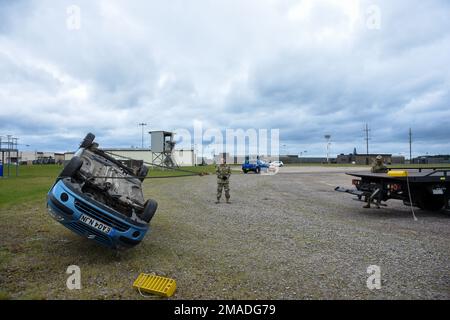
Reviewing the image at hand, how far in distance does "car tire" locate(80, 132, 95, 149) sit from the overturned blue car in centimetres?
17

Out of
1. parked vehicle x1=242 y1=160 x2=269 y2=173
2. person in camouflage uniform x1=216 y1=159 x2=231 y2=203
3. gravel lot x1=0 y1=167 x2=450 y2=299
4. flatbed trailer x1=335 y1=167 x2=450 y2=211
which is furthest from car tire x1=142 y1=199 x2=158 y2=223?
parked vehicle x1=242 y1=160 x2=269 y2=173

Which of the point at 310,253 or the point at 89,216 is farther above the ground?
the point at 89,216

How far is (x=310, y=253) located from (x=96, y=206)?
11.3 feet

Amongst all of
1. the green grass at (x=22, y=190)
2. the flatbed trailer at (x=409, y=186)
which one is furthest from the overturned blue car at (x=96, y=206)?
the green grass at (x=22, y=190)

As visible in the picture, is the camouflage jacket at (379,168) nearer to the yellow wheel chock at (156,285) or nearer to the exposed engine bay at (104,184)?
the exposed engine bay at (104,184)

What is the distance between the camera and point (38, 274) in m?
4.29

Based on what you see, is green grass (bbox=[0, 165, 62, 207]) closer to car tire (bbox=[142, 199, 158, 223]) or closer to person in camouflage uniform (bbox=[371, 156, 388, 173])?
car tire (bbox=[142, 199, 158, 223])

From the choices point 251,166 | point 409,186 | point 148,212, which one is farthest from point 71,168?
point 251,166

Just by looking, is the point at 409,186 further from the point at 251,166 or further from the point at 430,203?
the point at 251,166

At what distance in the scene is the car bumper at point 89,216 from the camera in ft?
13.9

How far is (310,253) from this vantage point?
532cm
